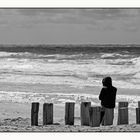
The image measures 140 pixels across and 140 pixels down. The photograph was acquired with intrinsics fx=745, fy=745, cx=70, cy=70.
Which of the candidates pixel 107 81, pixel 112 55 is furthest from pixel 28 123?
pixel 112 55

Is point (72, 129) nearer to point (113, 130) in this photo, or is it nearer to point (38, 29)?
point (113, 130)

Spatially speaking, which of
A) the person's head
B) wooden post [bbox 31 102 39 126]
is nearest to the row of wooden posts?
wooden post [bbox 31 102 39 126]

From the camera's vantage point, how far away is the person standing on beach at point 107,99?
27.9ft

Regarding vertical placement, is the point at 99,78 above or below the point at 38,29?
below

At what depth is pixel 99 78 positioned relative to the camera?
28.0 feet

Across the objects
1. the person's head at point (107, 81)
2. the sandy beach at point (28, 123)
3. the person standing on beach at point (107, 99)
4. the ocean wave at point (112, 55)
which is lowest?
the sandy beach at point (28, 123)

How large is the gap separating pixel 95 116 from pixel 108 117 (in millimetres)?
150

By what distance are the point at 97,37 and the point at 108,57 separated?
0.26m

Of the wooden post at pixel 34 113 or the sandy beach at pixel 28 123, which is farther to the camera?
the wooden post at pixel 34 113

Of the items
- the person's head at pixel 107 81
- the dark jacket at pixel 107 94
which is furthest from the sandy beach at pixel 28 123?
the person's head at pixel 107 81

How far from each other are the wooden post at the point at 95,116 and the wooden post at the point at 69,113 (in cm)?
21

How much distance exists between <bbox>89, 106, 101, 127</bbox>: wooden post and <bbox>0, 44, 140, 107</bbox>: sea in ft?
0.31

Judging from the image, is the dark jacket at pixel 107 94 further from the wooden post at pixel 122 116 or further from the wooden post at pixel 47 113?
the wooden post at pixel 47 113

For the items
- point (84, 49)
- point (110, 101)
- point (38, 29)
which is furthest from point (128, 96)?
point (38, 29)
